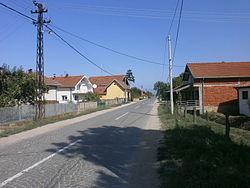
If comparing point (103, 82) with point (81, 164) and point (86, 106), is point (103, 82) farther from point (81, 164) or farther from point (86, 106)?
point (81, 164)

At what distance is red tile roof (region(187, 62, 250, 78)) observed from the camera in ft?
96.0

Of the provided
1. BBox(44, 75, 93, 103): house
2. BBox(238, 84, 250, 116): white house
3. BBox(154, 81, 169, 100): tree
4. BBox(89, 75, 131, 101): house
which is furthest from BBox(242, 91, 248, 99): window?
BBox(89, 75, 131, 101): house

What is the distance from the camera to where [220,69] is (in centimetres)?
3106

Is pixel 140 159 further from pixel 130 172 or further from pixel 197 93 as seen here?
pixel 197 93

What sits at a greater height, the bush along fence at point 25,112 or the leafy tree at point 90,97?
the leafy tree at point 90,97

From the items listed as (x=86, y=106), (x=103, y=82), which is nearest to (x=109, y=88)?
(x=103, y=82)

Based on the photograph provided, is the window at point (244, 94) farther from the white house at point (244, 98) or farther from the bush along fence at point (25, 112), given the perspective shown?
the bush along fence at point (25, 112)

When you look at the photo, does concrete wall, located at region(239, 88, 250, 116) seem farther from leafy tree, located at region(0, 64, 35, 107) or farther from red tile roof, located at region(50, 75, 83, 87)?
red tile roof, located at region(50, 75, 83, 87)

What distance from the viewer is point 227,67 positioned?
31297mm

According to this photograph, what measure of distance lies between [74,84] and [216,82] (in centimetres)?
2493

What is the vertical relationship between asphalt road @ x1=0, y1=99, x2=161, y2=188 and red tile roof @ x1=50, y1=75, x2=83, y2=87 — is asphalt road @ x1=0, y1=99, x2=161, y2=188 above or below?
below

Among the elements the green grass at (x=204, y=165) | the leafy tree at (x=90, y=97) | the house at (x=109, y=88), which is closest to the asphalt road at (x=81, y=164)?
the green grass at (x=204, y=165)

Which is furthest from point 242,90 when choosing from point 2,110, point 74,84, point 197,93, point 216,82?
point 74,84

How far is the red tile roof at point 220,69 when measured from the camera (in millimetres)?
29250
